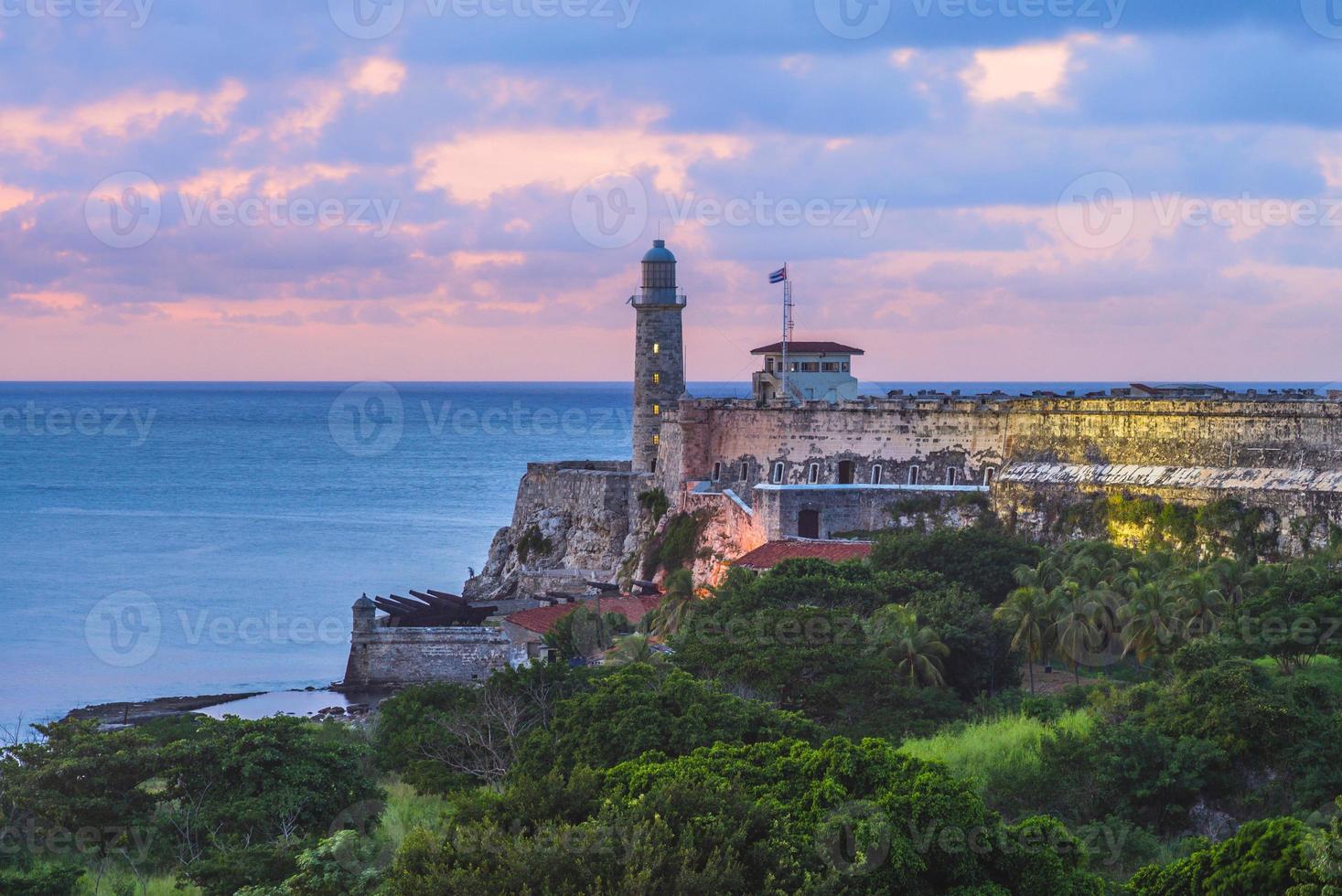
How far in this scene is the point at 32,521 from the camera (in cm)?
9106

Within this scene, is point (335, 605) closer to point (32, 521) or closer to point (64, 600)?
point (64, 600)

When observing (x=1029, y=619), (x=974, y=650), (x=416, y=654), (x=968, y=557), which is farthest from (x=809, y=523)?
(x=974, y=650)

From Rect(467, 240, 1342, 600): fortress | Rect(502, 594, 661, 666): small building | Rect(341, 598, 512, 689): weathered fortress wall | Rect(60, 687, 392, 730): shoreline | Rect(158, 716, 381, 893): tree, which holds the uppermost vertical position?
Rect(467, 240, 1342, 600): fortress

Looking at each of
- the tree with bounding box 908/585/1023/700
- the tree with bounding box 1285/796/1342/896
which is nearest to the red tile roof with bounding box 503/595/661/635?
the tree with bounding box 908/585/1023/700

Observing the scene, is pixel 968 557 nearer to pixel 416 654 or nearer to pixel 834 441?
pixel 834 441

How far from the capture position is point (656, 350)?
191 feet

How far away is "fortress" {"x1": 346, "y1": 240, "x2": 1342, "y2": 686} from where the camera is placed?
42469 mm

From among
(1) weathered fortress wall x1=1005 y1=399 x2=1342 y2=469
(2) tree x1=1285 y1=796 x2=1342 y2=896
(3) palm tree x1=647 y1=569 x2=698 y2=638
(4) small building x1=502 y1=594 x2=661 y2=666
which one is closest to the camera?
(2) tree x1=1285 y1=796 x2=1342 y2=896

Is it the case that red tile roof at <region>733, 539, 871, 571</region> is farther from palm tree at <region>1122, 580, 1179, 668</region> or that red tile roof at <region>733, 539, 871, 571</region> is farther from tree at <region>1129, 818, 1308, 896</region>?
tree at <region>1129, 818, 1308, 896</region>

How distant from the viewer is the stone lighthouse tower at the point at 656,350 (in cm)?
5775

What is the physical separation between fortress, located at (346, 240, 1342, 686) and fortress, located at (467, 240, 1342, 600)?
0.21 ft

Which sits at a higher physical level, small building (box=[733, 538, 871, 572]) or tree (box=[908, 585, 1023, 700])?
small building (box=[733, 538, 871, 572])

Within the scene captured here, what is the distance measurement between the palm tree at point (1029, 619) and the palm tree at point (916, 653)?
2.47m

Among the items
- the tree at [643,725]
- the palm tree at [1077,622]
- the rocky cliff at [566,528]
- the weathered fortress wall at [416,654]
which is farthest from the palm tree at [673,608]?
the rocky cliff at [566,528]
